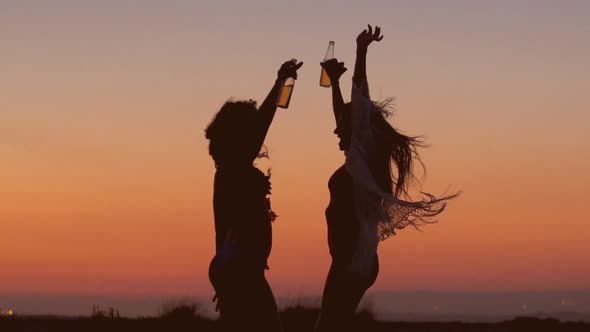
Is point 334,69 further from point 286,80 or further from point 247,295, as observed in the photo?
point 247,295

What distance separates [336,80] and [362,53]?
32cm

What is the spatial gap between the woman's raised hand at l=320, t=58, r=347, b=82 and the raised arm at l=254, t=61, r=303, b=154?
39 centimetres

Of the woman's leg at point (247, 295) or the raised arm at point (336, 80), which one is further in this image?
the raised arm at point (336, 80)

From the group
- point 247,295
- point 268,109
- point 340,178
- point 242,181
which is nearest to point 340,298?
point 247,295

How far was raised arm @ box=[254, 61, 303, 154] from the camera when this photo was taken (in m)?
9.96

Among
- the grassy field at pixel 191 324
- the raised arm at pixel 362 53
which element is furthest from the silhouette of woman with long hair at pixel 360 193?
the grassy field at pixel 191 324

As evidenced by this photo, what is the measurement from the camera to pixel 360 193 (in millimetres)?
10234

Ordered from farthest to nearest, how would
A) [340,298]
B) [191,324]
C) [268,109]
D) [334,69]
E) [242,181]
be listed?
1. [191,324]
2. [334,69]
3. [340,298]
4. [242,181]
5. [268,109]

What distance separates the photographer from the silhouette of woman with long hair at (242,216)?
9.98 metres

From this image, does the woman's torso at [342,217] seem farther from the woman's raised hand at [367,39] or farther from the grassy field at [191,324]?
the grassy field at [191,324]

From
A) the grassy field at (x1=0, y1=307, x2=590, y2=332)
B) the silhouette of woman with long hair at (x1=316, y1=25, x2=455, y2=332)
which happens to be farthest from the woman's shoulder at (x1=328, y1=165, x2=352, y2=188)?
the grassy field at (x1=0, y1=307, x2=590, y2=332)

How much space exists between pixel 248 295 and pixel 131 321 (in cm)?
721

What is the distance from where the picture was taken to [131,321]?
16.9 m

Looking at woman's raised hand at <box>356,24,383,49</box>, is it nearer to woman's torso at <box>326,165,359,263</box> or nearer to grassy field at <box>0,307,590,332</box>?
woman's torso at <box>326,165,359,263</box>
